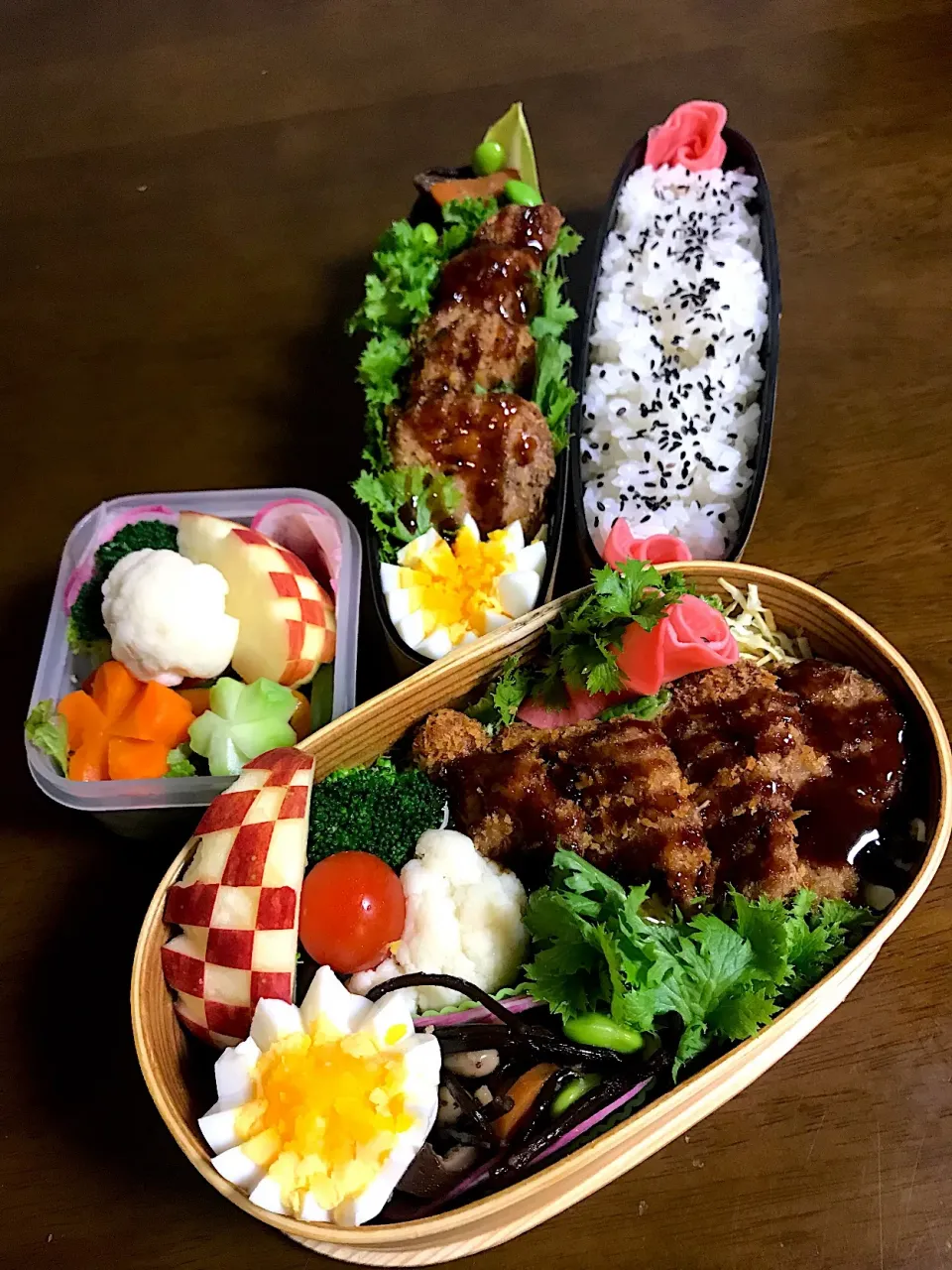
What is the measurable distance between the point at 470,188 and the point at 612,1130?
7.55ft

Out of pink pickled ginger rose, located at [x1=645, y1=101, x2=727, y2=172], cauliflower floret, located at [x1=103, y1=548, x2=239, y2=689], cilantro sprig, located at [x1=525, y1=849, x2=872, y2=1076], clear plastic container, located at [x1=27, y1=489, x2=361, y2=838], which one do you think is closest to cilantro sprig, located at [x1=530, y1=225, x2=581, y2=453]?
pink pickled ginger rose, located at [x1=645, y1=101, x2=727, y2=172]

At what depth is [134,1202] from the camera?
5.64ft

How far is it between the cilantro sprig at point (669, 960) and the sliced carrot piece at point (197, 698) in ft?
Result: 2.76

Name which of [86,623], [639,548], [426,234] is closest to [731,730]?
[639,548]

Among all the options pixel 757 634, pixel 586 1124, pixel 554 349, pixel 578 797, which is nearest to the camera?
pixel 586 1124

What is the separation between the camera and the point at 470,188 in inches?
101

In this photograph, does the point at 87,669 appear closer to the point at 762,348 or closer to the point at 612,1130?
the point at 612,1130

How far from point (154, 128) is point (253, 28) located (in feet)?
1.81

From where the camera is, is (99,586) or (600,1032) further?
(99,586)

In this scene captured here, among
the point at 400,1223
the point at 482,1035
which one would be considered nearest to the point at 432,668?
the point at 482,1035

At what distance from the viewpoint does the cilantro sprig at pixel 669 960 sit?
1.52 meters

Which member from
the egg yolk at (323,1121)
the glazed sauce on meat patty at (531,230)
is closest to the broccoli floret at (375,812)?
the egg yolk at (323,1121)

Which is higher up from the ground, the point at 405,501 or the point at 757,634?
the point at 405,501

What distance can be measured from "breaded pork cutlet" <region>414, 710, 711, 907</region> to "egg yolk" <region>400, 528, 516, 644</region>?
0.79 ft
